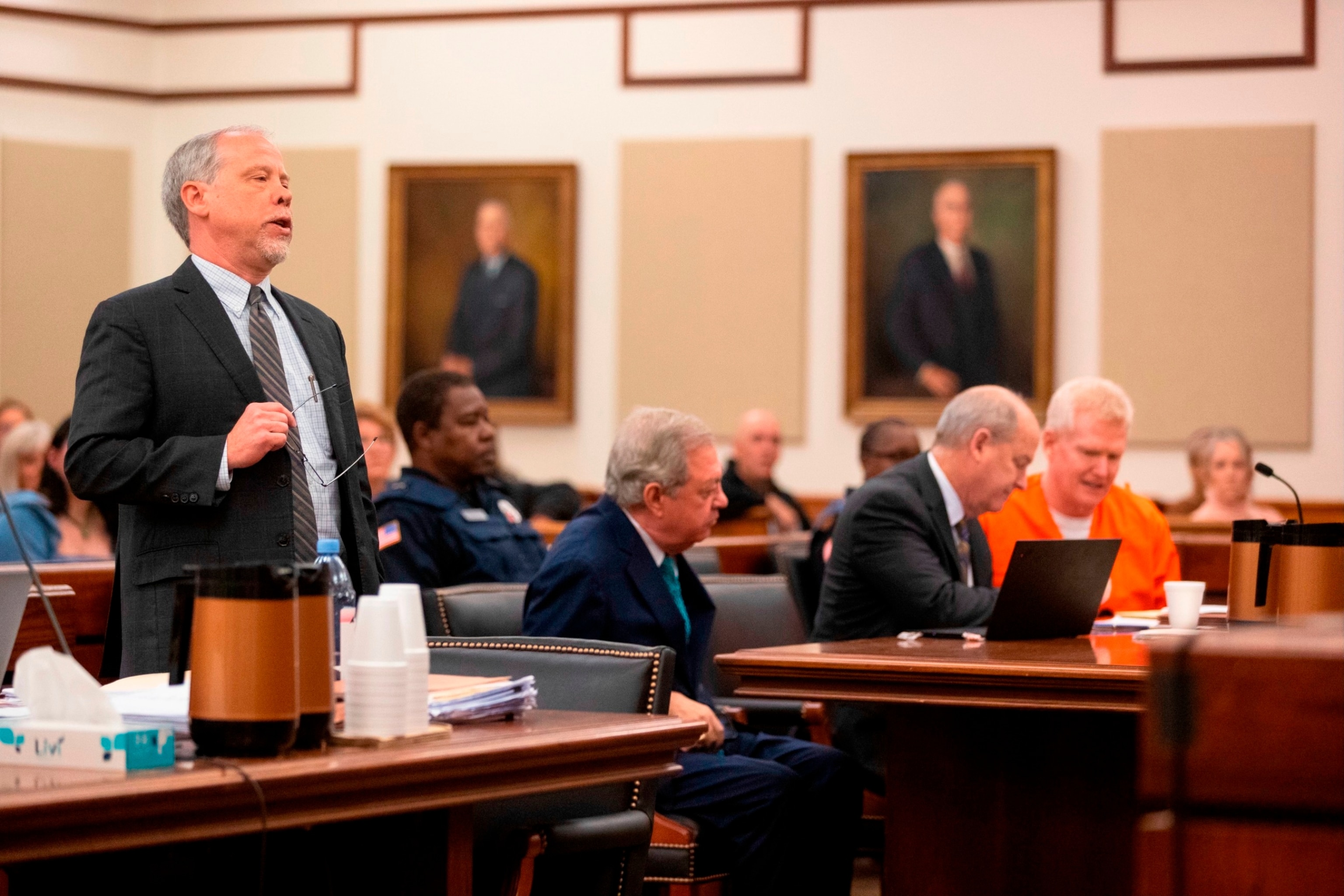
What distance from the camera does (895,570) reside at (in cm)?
364

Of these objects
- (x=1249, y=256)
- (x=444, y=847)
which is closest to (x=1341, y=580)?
(x=444, y=847)

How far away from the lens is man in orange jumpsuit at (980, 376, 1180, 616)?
4.21 meters

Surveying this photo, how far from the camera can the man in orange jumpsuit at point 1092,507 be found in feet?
13.8

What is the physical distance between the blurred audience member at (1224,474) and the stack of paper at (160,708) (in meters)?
6.37

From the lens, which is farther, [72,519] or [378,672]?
[72,519]

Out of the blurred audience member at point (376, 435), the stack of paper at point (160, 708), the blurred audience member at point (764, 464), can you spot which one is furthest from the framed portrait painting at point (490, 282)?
the stack of paper at point (160, 708)

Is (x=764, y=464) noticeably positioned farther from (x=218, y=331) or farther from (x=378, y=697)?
(x=378, y=697)

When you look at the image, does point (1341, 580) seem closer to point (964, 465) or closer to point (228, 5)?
point (964, 465)

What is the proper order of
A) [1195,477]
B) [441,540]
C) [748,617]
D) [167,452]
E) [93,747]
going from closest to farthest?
[93,747] → [167,452] → [748,617] → [441,540] → [1195,477]

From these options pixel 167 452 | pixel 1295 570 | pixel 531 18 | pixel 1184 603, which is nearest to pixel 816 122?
pixel 531 18

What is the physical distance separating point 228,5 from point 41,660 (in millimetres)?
8810

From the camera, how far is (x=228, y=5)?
384 inches

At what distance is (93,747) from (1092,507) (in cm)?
317

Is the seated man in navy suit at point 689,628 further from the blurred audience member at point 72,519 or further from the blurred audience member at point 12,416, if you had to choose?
the blurred audience member at point 12,416
